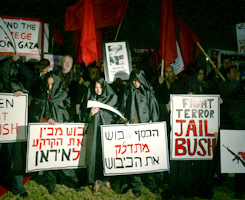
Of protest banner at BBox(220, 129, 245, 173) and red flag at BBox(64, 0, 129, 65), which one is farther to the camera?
red flag at BBox(64, 0, 129, 65)

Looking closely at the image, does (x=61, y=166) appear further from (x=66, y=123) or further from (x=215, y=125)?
(x=215, y=125)

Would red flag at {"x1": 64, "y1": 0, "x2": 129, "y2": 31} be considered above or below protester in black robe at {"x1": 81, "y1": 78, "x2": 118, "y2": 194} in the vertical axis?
above

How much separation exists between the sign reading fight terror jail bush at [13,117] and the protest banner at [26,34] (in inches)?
60.1

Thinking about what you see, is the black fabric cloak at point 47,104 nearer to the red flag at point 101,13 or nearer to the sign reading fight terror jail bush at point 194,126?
the sign reading fight terror jail bush at point 194,126

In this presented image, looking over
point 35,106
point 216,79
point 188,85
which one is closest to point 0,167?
point 35,106

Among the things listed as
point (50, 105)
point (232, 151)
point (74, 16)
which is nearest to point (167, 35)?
point (74, 16)

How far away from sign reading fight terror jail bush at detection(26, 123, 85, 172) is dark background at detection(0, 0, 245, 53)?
16.4ft

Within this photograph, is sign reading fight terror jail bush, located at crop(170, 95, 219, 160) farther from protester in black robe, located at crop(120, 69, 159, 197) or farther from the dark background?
the dark background

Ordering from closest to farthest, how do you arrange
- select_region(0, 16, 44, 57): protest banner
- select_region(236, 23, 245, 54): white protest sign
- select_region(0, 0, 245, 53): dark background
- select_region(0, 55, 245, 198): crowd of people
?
select_region(0, 55, 245, 198): crowd of people, select_region(0, 16, 44, 57): protest banner, select_region(236, 23, 245, 54): white protest sign, select_region(0, 0, 245, 53): dark background

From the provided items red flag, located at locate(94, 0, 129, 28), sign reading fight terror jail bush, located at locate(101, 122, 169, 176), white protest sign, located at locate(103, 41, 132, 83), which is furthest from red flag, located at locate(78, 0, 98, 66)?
sign reading fight terror jail bush, located at locate(101, 122, 169, 176)

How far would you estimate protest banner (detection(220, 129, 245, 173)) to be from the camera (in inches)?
183

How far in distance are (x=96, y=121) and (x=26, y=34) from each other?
2.60m

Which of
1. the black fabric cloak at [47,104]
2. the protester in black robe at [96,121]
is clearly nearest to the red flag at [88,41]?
the protester in black robe at [96,121]

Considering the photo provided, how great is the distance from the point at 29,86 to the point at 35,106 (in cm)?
44
